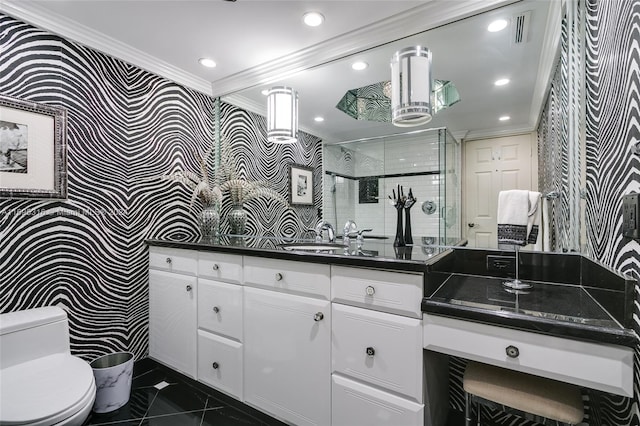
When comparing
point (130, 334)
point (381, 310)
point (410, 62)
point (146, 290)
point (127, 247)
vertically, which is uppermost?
point (410, 62)

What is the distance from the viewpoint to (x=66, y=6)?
1.75m

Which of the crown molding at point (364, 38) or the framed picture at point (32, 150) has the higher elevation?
the crown molding at point (364, 38)

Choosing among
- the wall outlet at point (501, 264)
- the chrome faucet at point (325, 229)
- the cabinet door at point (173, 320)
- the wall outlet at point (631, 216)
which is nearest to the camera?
the wall outlet at point (631, 216)

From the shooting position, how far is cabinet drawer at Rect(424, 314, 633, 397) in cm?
87

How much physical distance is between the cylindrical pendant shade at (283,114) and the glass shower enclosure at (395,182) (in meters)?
0.30

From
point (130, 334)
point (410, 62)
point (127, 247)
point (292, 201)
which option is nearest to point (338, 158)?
point (292, 201)

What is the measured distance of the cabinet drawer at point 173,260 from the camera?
6.50ft

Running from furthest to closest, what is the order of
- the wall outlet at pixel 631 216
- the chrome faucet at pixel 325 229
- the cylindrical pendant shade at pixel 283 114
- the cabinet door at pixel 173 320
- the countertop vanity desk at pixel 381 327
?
the cylindrical pendant shade at pixel 283 114, the chrome faucet at pixel 325 229, the cabinet door at pixel 173 320, the countertop vanity desk at pixel 381 327, the wall outlet at pixel 631 216

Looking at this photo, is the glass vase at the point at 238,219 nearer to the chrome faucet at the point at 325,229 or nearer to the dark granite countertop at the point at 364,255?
the dark granite countertop at the point at 364,255

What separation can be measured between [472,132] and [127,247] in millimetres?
2392

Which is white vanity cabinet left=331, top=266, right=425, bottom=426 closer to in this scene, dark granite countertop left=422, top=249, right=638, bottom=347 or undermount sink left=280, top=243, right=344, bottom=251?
dark granite countertop left=422, top=249, right=638, bottom=347

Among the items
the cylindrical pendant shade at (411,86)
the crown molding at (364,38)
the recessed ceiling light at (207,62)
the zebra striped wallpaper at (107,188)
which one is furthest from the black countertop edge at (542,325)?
the recessed ceiling light at (207,62)

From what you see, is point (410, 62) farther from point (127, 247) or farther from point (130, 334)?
point (130, 334)

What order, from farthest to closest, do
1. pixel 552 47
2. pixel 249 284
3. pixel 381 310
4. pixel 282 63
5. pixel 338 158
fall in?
1. pixel 282 63
2. pixel 338 158
3. pixel 249 284
4. pixel 552 47
5. pixel 381 310
